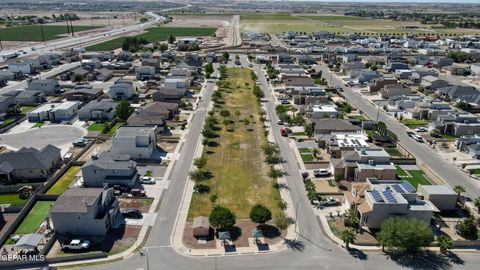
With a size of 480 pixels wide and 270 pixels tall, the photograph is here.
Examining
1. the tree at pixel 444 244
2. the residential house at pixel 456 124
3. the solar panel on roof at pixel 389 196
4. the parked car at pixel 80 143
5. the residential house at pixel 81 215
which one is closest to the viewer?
the tree at pixel 444 244

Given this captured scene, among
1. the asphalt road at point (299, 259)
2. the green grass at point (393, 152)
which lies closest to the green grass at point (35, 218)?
the asphalt road at point (299, 259)

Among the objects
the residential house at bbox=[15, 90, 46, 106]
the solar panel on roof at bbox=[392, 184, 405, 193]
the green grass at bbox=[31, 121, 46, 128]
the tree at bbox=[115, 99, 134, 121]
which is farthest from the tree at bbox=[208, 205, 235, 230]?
the residential house at bbox=[15, 90, 46, 106]

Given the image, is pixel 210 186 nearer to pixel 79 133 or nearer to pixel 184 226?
pixel 184 226

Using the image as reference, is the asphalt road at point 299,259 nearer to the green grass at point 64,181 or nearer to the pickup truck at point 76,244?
the pickup truck at point 76,244

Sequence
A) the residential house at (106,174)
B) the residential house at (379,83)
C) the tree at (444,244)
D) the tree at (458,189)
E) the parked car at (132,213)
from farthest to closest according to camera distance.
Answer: the residential house at (379,83), the residential house at (106,174), the tree at (458,189), the parked car at (132,213), the tree at (444,244)

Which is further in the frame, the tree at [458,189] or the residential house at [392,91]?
the residential house at [392,91]

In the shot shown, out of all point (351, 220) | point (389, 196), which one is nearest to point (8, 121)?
point (351, 220)
